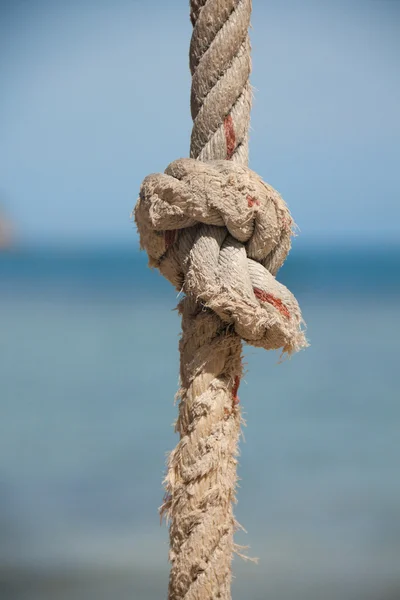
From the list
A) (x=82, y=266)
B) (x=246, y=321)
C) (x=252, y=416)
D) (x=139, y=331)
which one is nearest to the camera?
(x=246, y=321)

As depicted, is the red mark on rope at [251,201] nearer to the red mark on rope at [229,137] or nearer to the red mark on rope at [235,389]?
the red mark on rope at [229,137]

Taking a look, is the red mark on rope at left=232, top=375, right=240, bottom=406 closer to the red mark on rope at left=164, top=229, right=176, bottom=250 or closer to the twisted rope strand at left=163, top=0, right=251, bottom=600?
the twisted rope strand at left=163, top=0, right=251, bottom=600

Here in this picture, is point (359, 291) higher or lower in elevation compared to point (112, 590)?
higher

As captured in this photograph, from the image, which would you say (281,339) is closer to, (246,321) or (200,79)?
(246,321)

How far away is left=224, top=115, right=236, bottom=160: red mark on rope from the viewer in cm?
82

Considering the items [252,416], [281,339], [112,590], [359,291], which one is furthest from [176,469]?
[359,291]

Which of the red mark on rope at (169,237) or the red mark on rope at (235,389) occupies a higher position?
the red mark on rope at (169,237)

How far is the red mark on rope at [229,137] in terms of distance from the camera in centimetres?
82

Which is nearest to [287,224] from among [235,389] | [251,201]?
[251,201]

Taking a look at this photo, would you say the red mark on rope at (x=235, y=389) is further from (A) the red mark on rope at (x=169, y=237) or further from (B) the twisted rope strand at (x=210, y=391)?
(A) the red mark on rope at (x=169, y=237)

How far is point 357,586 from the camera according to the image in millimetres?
1916

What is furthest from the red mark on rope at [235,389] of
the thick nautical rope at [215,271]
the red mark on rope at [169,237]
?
the red mark on rope at [169,237]

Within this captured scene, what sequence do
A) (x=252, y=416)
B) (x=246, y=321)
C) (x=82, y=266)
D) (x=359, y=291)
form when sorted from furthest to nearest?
(x=82, y=266)
(x=359, y=291)
(x=252, y=416)
(x=246, y=321)

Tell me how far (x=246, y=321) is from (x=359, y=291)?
9.51ft
